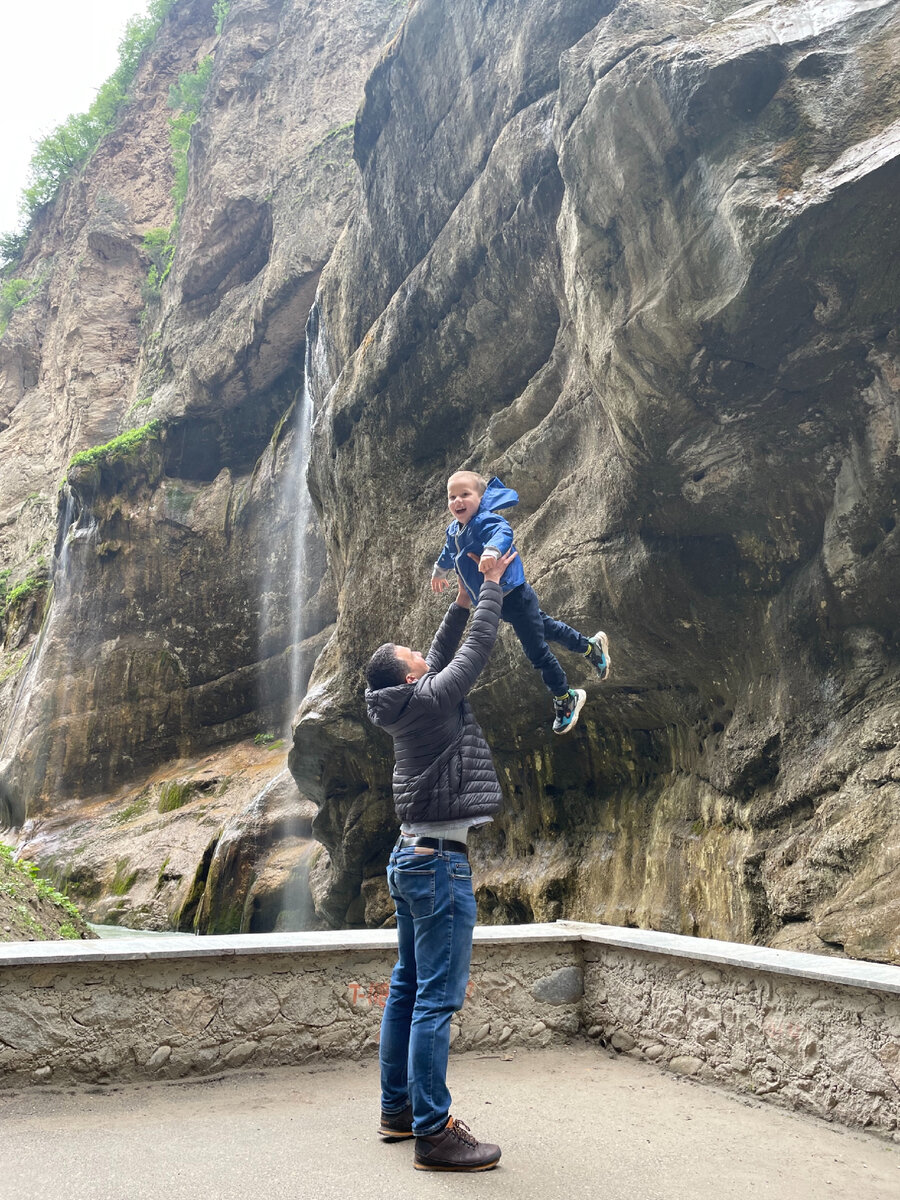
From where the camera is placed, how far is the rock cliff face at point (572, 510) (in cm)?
691

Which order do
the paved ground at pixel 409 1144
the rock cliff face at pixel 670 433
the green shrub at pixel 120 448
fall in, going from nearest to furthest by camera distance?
the paved ground at pixel 409 1144, the rock cliff face at pixel 670 433, the green shrub at pixel 120 448

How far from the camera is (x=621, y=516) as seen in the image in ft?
29.8

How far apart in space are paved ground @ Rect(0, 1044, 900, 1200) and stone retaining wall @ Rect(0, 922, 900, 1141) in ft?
0.41

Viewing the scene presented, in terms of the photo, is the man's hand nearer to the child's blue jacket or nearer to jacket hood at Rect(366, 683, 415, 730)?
the child's blue jacket

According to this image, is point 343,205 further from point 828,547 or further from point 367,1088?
point 367,1088

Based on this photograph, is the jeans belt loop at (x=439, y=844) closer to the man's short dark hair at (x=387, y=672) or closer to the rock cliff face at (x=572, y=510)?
the man's short dark hair at (x=387, y=672)

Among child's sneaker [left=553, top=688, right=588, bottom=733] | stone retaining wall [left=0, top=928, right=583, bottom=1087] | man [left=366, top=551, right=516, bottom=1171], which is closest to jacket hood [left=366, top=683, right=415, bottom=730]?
man [left=366, top=551, right=516, bottom=1171]

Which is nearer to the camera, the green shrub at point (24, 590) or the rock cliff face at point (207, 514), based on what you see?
the rock cliff face at point (207, 514)

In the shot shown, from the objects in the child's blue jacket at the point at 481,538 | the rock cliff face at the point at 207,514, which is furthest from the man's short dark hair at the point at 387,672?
the rock cliff face at the point at 207,514

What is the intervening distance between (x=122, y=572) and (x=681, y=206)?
800 inches

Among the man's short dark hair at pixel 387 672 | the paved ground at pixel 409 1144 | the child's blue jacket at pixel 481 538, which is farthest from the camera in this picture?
the child's blue jacket at pixel 481 538

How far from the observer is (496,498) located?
15.8 ft

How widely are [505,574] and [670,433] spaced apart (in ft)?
12.9

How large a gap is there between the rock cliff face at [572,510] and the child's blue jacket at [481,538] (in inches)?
134
